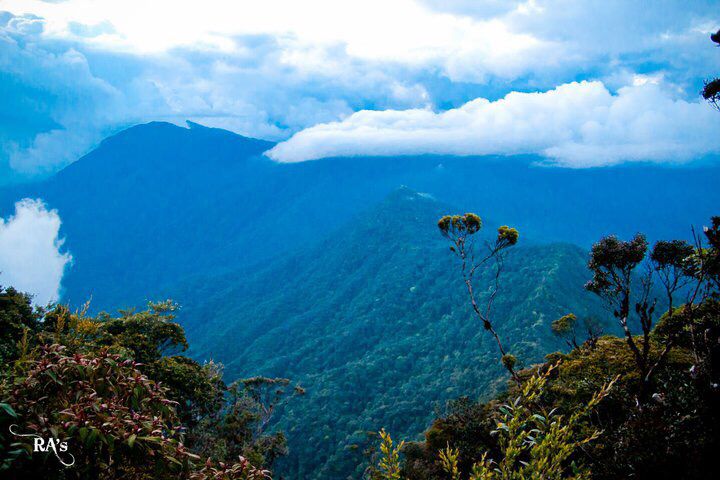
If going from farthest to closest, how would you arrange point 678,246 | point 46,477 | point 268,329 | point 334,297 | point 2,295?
point 334,297 → point 268,329 → point 2,295 → point 678,246 → point 46,477

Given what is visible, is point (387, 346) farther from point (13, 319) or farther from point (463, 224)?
point (463, 224)

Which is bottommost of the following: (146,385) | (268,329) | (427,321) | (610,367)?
(268,329)

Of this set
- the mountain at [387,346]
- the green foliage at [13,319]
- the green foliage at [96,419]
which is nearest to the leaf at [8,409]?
the green foliage at [96,419]

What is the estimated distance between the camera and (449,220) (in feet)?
55.8

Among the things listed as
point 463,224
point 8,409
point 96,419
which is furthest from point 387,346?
point 8,409

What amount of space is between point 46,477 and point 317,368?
139246 millimetres

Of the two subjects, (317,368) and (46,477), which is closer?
(46,477)

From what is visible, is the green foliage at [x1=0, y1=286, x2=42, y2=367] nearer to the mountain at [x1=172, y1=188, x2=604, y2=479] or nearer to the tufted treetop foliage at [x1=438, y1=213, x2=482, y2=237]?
the tufted treetop foliage at [x1=438, y1=213, x2=482, y2=237]

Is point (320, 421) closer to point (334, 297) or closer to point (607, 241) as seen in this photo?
point (607, 241)

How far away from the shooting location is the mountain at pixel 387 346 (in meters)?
86.8

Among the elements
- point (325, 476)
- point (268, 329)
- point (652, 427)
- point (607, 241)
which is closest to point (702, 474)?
point (652, 427)

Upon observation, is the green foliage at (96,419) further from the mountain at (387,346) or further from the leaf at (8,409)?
the mountain at (387,346)

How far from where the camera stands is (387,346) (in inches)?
5384

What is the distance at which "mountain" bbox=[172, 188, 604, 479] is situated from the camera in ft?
285
